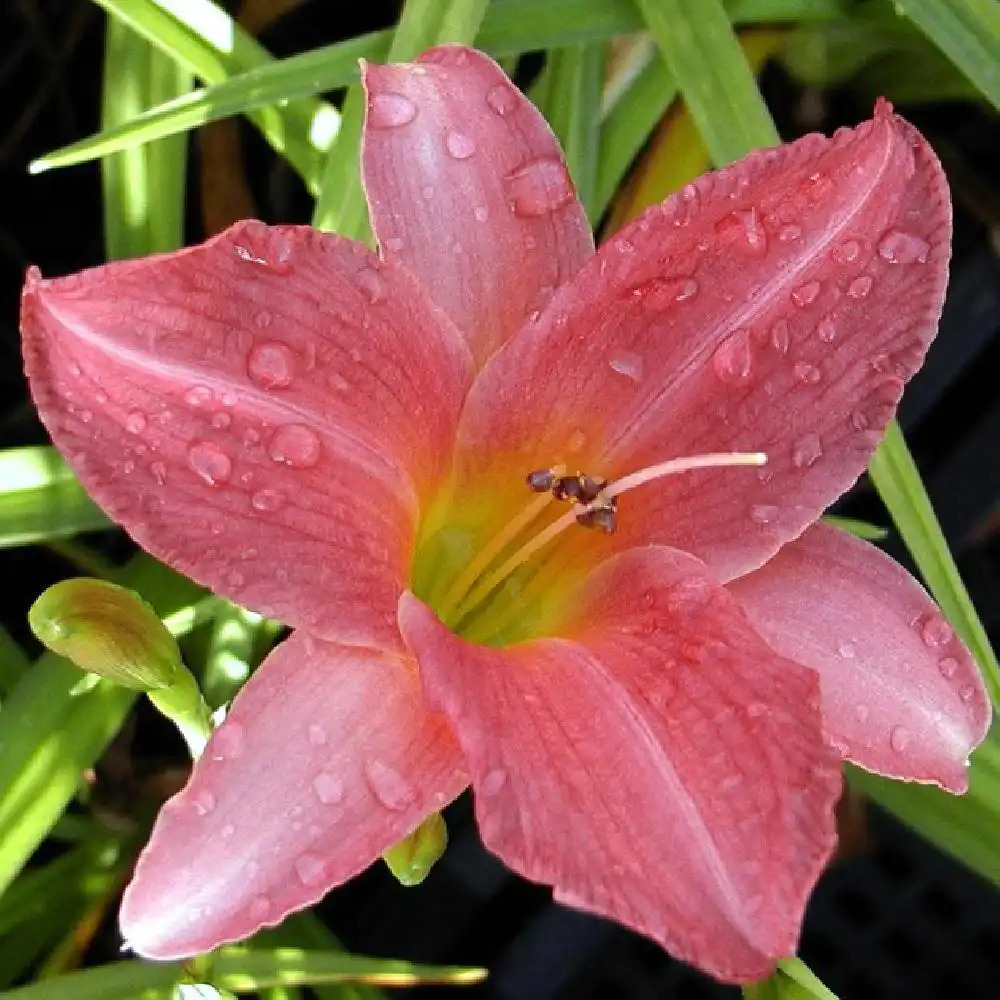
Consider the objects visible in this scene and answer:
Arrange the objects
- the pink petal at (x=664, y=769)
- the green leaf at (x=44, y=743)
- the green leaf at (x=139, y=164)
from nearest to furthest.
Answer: the pink petal at (x=664, y=769)
the green leaf at (x=44, y=743)
the green leaf at (x=139, y=164)

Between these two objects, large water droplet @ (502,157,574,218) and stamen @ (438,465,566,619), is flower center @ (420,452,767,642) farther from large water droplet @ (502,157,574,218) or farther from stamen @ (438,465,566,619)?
large water droplet @ (502,157,574,218)

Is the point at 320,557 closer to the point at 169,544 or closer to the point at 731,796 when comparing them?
the point at 169,544

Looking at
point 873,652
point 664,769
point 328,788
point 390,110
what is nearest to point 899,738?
point 873,652

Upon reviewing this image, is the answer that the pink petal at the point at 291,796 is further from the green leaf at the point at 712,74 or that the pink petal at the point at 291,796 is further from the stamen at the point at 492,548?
the green leaf at the point at 712,74

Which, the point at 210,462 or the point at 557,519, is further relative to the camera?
the point at 557,519

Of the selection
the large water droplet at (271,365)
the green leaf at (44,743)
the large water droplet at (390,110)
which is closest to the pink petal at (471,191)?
the large water droplet at (390,110)

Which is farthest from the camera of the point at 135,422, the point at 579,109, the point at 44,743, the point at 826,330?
the point at 579,109

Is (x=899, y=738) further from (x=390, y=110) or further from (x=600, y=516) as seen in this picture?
(x=390, y=110)
